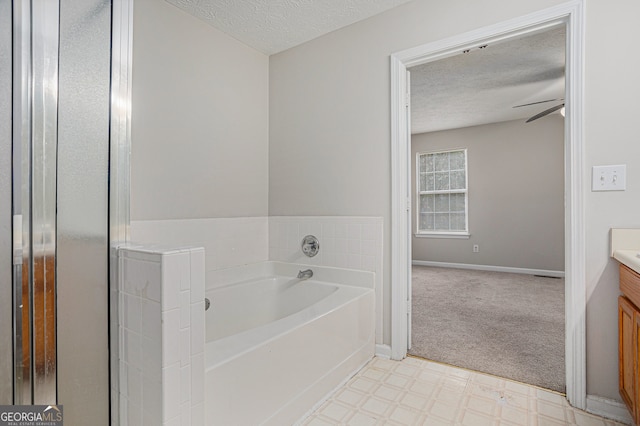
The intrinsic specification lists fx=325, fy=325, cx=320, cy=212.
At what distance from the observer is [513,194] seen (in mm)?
5117

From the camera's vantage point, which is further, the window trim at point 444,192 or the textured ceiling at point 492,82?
the window trim at point 444,192

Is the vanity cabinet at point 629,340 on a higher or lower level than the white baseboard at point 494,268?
higher

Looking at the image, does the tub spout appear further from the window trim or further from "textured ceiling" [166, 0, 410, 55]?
the window trim

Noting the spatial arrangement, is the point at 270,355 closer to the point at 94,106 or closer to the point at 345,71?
the point at 94,106

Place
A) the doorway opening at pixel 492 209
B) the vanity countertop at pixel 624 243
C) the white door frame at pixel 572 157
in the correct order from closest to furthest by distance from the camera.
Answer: the vanity countertop at pixel 624 243 < the white door frame at pixel 572 157 < the doorway opening at pixel 492 209

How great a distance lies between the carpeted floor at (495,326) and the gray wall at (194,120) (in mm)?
1779

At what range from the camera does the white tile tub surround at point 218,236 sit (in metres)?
2.00

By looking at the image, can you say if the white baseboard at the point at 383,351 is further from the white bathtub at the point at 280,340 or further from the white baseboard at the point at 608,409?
the white baseboard at the point at 608,409

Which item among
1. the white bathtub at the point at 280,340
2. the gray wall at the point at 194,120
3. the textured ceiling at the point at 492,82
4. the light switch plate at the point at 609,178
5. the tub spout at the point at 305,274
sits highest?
the textured ceiling at the point at 492,82

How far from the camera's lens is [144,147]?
194 cm

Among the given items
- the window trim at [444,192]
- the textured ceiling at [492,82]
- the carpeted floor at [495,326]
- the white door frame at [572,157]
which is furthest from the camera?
the window trim at [444,192]

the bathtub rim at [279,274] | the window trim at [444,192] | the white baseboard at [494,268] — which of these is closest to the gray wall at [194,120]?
the bathtub rim at [279,274]

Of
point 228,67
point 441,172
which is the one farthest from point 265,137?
point 441,172

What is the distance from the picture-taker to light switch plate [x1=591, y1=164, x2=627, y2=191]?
59.8 inches
